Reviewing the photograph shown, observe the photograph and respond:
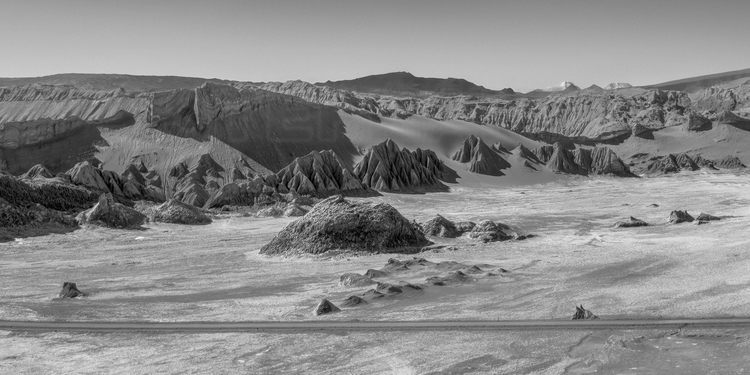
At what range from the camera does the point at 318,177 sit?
56.9 metres

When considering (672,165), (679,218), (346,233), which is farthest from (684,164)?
(346,233)

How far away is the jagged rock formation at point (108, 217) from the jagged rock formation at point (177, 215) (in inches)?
72.2

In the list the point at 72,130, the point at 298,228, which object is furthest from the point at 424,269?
the point at 72,130

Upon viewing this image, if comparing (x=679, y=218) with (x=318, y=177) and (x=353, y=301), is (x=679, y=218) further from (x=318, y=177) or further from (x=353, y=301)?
(x=318, y=177)

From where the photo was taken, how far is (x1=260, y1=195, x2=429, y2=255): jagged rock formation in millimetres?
26250

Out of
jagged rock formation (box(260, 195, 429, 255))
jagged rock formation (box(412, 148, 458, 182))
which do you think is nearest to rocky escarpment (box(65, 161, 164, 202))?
jagged rock formation (box(260, 195, 429, 255))

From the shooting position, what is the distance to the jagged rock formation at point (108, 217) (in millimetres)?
34906

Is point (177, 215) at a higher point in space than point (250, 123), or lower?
lower

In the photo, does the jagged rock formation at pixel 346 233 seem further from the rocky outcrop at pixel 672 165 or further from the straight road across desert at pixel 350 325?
the rocky outcrop at pixel 672 165

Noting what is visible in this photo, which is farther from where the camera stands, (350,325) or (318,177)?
(318,177)

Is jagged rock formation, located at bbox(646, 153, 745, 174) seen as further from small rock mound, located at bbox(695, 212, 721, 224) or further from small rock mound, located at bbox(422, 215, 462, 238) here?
small rock mound, located at bbox(422, 215, 462, 238)

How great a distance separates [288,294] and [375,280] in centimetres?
281

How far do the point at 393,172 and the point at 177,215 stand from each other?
3041cm

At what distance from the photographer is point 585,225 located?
115 ft
